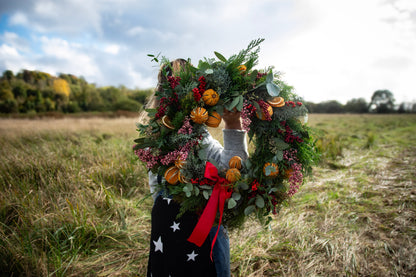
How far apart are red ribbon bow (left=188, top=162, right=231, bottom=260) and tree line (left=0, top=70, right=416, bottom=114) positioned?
28.7 feet

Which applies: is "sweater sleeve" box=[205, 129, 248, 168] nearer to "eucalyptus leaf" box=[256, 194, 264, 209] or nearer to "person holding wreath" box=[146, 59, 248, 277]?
"person holding wreath" box=[146, 59, 248, 277]

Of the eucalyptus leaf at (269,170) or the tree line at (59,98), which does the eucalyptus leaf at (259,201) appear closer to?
the eucalyptus leaf at (269,170)

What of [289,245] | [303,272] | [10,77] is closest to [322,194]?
[289,245]

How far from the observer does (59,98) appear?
1503 cm

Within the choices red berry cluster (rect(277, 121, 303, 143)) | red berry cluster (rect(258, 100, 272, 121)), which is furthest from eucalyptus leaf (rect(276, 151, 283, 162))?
red berry cluster (rect(258, 100, 272, 121))

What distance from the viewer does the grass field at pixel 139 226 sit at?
2.25 metres

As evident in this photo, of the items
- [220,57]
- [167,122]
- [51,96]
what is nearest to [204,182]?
[167,122]

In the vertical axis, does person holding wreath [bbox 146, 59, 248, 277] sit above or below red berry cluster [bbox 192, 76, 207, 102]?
below

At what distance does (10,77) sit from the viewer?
1262 cm

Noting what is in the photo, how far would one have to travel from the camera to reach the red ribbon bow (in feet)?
4.85

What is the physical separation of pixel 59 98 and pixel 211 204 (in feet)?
57.9

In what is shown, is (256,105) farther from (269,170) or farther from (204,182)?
(204,182)

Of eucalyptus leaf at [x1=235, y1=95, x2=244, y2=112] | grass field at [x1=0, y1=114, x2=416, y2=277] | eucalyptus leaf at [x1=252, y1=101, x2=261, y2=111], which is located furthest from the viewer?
grass field at [x1=0, y1=114, x2=416, y2=277]

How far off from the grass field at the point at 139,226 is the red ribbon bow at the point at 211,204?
19.8 inches
